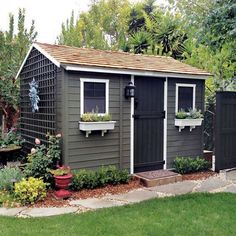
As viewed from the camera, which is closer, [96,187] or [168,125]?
[96,187]

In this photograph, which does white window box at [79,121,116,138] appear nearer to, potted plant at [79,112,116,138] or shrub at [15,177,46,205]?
potted plant at [79,112,116,138]

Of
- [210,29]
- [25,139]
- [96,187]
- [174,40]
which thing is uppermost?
[174,40]

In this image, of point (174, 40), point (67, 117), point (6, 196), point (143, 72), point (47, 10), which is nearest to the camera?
point (6, 196)

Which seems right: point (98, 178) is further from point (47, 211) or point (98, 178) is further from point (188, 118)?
point (188, 118)

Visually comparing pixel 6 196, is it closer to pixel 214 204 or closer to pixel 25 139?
pixel 25 139

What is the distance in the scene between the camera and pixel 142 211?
14.9 feet

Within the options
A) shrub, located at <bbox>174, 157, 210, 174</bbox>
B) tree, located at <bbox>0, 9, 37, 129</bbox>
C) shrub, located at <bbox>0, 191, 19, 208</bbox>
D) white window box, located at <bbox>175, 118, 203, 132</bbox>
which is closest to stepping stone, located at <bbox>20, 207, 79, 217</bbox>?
shrub, located at <bbox>0, 191, 19, 208</bbox>

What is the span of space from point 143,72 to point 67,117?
6.50 feet

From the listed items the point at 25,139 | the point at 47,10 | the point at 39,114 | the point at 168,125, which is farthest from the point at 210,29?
the point at 47,10

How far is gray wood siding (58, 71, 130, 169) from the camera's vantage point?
5.76 metres

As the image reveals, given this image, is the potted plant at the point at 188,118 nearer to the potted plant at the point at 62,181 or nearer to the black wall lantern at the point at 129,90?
the black wall lantern at the point at 129,90

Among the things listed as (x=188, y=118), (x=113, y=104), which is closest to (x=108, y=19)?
(x=188, y=118)

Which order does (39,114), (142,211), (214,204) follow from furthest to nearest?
(39,114) < (214,204) < (142,211)

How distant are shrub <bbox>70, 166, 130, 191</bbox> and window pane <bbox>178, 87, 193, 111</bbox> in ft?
7.63
